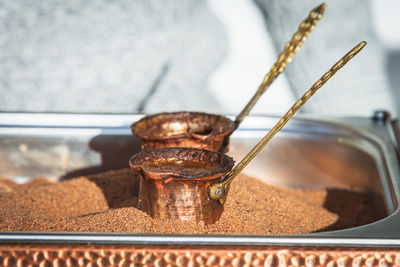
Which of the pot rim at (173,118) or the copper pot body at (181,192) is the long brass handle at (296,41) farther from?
the copper pot body at (181,192)

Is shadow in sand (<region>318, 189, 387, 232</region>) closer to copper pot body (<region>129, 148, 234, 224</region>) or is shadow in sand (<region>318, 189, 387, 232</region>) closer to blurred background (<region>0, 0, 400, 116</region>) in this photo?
copper pot body (<region>129, 148, 234, 224</region>)

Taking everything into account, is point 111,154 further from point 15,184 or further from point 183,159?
point 183,159

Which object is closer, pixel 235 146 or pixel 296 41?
pixel 296 41

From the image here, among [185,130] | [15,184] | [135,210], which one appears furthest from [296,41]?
[15,184]

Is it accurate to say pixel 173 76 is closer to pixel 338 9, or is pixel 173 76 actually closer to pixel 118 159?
pixel 338 9

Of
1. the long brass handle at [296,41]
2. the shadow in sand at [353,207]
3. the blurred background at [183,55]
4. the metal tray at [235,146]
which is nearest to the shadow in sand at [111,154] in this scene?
the metal tray at [235,146]
